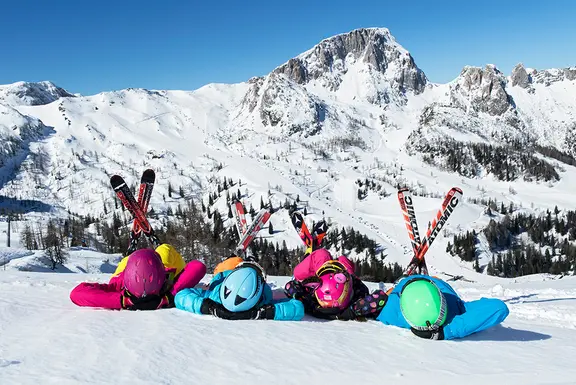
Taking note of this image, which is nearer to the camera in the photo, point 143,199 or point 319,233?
point 319,233

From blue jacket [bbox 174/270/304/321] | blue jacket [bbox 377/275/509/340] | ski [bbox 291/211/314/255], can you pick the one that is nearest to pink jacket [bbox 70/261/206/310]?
blue jacket [bbox 174/270/304/321]

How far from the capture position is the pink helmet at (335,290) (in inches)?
370

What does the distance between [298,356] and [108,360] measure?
2.64 meters

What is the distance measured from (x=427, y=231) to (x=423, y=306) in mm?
9274

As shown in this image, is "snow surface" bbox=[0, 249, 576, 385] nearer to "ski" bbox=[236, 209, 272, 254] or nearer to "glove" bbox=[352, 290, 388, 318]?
"glove" bbox=[352, 290, 388, 318]

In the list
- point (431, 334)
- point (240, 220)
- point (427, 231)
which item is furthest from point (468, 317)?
point (240, 220)

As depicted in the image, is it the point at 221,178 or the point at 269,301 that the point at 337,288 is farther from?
the point at 221,178

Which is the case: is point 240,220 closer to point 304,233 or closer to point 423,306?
point 304,233

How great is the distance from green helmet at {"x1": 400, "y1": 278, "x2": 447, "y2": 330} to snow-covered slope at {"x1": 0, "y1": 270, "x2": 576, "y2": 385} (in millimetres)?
355

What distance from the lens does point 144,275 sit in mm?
8977

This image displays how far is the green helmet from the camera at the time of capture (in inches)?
307

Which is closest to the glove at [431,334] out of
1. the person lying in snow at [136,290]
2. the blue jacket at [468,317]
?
the blue jacket at [468,317]

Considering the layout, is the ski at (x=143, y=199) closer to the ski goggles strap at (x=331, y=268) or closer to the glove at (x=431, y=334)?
the ski goggles strap at (x=331, y=268)

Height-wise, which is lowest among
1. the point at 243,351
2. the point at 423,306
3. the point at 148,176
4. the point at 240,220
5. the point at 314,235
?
the point at 243,351
